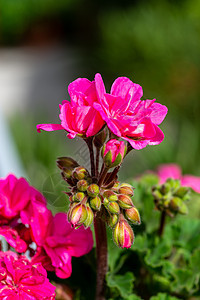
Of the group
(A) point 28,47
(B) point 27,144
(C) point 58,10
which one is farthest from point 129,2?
(B) point 27,144

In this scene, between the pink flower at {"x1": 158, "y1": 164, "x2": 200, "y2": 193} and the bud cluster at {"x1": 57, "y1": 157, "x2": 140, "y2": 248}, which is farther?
the pink flower at {"x1": 158, "y1": 164, "x2": 200, "y2": 193}

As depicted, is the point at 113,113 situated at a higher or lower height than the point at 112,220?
higher

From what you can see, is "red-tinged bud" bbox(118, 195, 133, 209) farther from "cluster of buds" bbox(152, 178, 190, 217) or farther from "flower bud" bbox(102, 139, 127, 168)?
"cluster of buds" bbox(152, 178, 190, 217)

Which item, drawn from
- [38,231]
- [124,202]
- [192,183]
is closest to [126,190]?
[124,202]

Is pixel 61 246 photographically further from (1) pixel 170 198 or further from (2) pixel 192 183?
(2) pixel 192 183

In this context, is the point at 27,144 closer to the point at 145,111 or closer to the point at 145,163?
the point at 145,163

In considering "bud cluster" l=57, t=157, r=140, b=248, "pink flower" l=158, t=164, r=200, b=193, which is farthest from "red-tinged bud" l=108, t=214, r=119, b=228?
"pink flower" l=158, t=164, r=200, b=193
